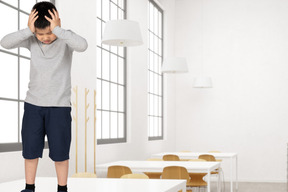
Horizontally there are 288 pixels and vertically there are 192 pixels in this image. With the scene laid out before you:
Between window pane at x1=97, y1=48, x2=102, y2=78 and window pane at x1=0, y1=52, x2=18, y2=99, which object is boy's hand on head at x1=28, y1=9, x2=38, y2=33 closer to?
window pane at x1=0, y1=52, x2=18, y2=99

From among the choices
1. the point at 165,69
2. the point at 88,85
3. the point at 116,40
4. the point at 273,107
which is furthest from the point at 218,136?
the point at 116,40

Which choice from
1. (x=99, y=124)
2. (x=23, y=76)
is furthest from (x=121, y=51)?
(x=23, y=76)

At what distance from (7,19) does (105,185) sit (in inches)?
77.1

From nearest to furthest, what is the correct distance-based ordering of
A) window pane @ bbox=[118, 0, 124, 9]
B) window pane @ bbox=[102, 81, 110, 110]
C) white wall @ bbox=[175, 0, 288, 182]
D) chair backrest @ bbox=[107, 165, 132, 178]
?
chair backrest @ bbox=[107, 165, 132, 178]
window pane @ bbox=[102, 81, 110, 110]
window pane @ bbox=[118, 0, 124, 9]
white wall @ bbox=[175, 0, 288, 182]

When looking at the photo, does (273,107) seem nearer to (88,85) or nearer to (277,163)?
(277,163)

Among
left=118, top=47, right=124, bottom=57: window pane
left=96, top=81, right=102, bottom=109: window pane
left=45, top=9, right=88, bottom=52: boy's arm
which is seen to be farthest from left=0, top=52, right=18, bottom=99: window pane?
left=118, top=47, right=124, bottom=57: window pane

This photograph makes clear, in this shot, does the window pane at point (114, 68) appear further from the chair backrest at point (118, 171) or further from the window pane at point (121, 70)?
the chair backrest at point (118, 171)

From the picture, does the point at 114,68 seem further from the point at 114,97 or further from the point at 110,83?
the point at 114,97

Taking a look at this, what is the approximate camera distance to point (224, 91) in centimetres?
1024

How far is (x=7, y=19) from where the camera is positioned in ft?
13.6

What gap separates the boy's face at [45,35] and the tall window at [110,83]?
15.0 ft

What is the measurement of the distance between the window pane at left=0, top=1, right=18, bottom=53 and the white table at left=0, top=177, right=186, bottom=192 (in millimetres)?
1457

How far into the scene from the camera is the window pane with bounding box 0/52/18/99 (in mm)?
4051

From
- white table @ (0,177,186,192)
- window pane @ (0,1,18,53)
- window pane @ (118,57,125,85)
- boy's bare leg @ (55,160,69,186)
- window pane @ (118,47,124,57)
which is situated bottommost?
white table @ (0,177,186,192)
